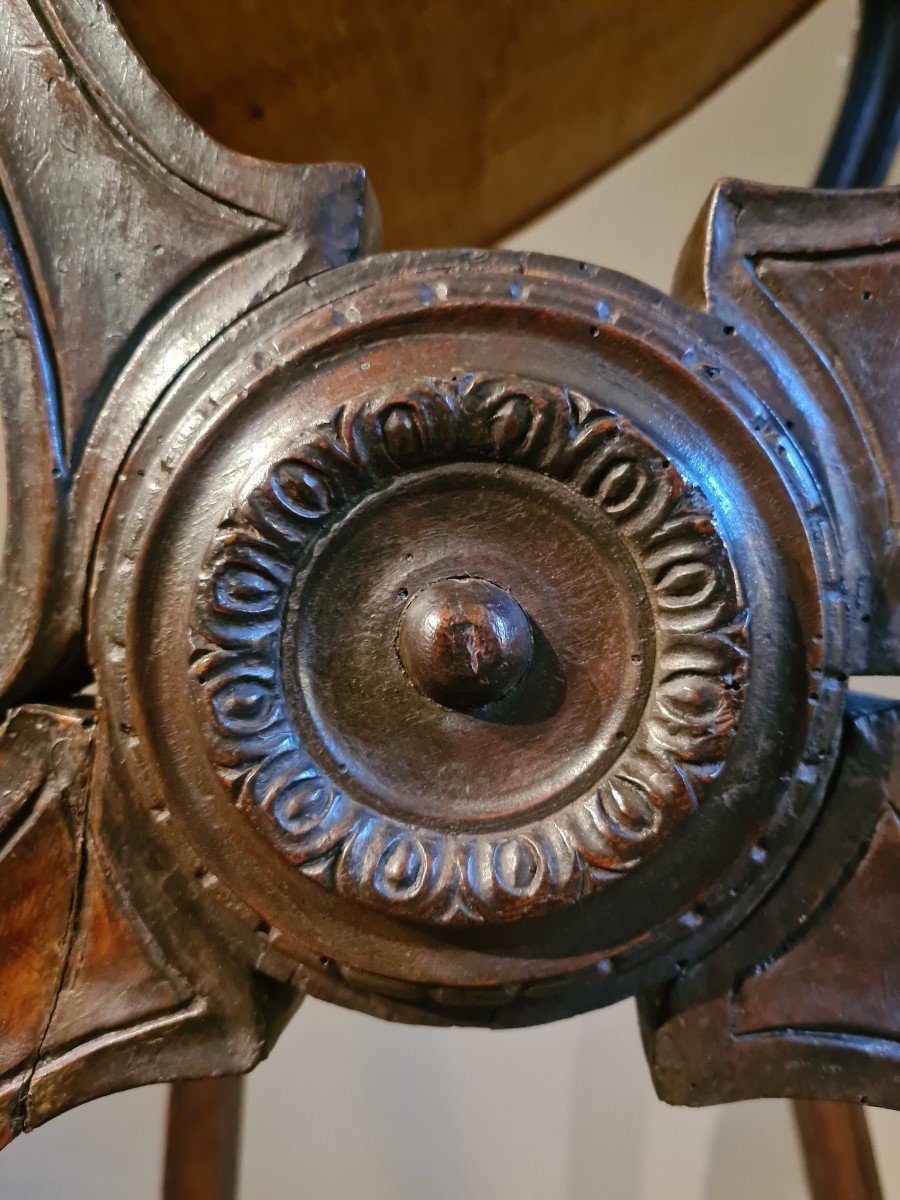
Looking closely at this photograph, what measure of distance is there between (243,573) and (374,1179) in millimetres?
1004

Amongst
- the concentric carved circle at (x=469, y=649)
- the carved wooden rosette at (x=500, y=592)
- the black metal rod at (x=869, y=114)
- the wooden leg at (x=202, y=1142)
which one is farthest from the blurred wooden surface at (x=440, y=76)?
the wooden leg at (x=202, y=1142)

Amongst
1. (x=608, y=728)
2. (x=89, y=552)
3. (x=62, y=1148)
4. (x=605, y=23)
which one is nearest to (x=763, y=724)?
(x=608, y=728)

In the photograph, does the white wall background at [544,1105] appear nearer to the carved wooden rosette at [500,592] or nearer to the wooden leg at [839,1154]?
the wooden leg at [839,1154]

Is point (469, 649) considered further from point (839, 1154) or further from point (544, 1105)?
point (544, 1105)

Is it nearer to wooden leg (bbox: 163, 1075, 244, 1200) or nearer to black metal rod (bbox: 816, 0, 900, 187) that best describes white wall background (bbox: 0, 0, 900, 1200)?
wooden leg (bbox: 163, 1075, 244, 1200)

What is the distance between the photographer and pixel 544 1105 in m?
1.12

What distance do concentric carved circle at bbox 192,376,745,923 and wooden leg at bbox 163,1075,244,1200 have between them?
0.59m

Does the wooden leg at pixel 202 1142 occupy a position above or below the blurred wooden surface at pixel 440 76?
below

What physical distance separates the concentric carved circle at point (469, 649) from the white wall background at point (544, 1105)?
722 mm

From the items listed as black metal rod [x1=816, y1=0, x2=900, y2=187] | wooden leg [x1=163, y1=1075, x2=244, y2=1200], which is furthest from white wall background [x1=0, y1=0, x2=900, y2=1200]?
black metal rod [x1=816, y1=0, x2=900, y2=187]

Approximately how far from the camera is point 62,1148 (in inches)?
41.2

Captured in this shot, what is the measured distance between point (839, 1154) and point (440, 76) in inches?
45.1

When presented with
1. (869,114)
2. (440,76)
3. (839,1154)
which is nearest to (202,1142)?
(839,1154)

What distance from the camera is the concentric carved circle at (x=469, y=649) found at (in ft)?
1.52
